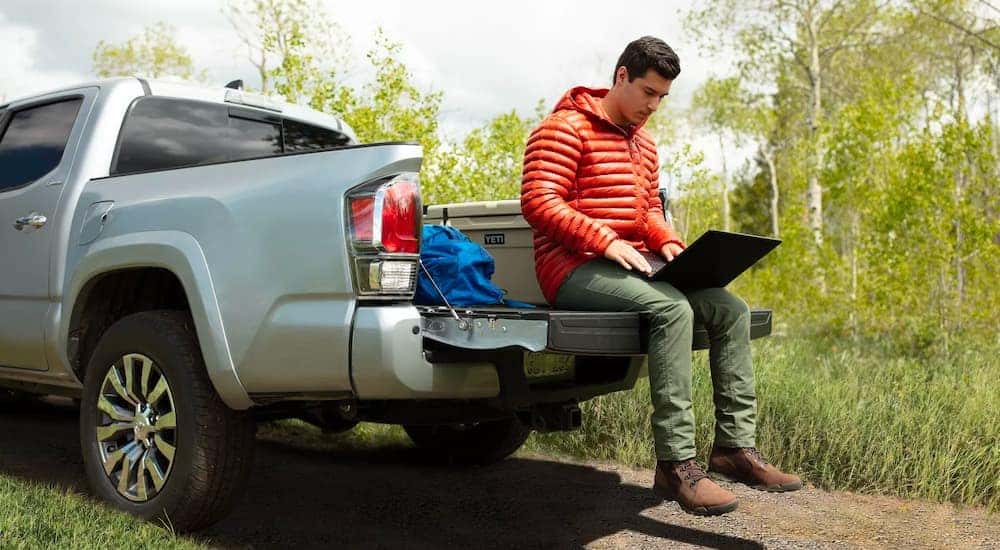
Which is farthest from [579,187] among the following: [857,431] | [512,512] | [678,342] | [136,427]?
[857,431]

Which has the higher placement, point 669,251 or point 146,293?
point 669,251

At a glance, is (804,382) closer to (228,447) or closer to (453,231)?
(453,231)

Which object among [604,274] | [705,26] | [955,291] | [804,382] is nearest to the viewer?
[604,274]

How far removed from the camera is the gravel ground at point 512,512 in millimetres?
4047

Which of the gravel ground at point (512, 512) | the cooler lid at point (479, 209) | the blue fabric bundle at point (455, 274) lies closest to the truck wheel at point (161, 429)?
the gravel ground at point (512, 512)

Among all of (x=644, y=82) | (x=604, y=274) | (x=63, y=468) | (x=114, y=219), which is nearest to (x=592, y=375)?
(x=604, y=274)

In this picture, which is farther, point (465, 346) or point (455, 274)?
point (455, 274)

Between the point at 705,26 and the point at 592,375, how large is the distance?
1990cm

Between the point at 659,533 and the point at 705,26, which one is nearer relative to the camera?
the point at 659,533

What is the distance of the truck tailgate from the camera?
308cm

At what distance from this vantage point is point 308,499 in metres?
4.60

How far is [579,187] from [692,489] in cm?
123

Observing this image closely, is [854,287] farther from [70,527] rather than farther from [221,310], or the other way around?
[70,527]

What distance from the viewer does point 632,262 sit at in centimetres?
349
